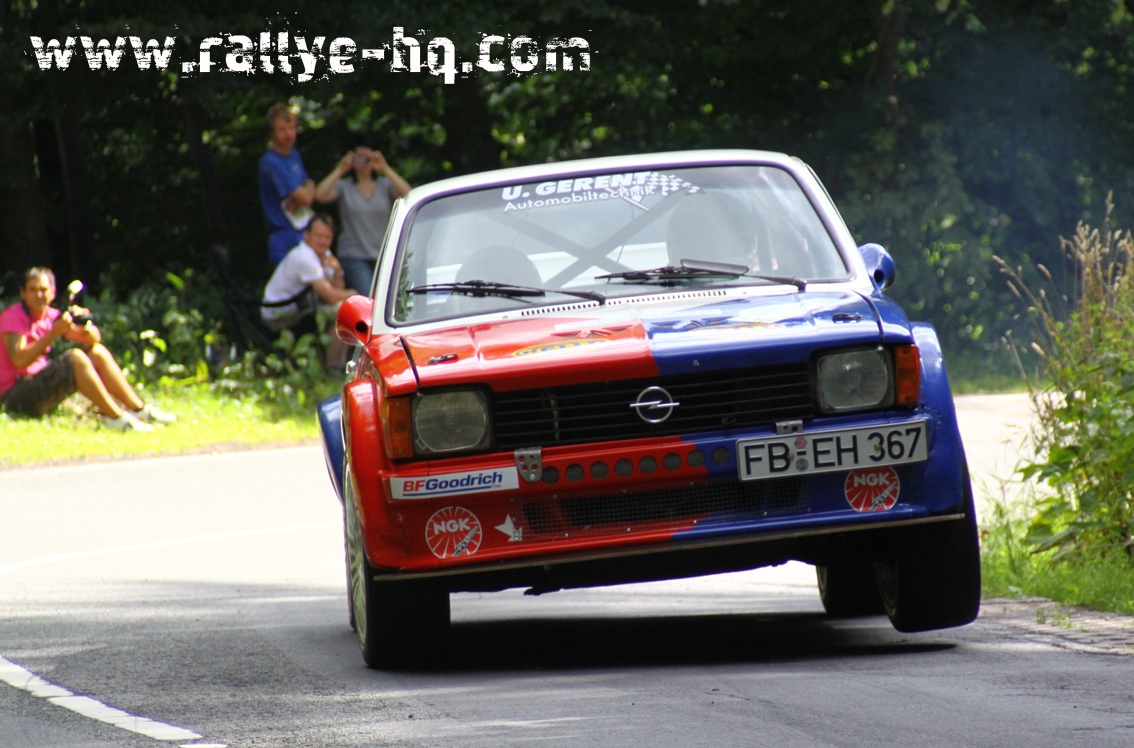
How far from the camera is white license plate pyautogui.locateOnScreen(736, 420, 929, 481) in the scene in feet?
19.5

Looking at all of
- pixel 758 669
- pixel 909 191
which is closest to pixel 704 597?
pixel 758 669

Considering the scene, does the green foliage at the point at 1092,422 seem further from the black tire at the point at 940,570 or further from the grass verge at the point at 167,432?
the grass verge at the point at 167,432

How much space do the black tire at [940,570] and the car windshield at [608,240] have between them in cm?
115

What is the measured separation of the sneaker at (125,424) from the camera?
1509 centimetres

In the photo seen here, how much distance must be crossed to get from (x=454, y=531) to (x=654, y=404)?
761 mm

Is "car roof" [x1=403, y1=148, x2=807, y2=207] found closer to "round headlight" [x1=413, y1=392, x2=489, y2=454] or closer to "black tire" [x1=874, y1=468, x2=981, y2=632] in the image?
"round headlight" [x1=413, y1=392, x2=489, y2=454]

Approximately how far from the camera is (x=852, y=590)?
7.53 m

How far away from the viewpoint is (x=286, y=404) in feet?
54.1

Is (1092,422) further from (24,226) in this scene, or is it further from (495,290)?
(24,226)

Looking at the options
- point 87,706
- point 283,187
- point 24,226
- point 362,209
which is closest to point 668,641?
point 87,706

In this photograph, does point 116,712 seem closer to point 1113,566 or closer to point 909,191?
point 1113,566

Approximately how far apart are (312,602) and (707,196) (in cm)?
282

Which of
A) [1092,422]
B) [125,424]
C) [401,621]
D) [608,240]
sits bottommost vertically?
[401,621]

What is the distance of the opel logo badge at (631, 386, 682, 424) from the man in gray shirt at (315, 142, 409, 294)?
11.7 meters
